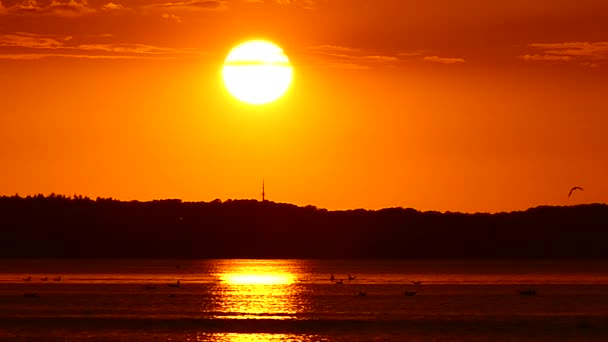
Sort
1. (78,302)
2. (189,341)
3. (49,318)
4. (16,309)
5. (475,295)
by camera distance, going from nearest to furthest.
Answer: (189,341) → (49,318) → (16,309) → (78,302) → (475,295)

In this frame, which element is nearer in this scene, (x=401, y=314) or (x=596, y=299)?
(x=401, y=314)

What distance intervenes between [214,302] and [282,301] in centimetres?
558

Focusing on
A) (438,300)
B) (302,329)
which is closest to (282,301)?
(438,300)

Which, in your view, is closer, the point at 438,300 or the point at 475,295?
the point at 438,300

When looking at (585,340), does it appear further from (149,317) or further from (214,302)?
(214,302)

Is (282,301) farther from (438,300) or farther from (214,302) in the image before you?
(438,300)

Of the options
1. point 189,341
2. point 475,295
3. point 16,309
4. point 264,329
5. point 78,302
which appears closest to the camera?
point 189,341

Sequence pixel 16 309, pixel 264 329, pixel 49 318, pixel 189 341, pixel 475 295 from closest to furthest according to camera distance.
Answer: pixel 189 341, pixel 264 329, pixel 49 318, pixel 16 309, pixel 475 295

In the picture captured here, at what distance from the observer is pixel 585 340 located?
70.4m

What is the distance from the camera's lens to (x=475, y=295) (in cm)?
11588

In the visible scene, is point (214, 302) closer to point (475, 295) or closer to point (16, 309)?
point (16, 309)

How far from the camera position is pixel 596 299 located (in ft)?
359

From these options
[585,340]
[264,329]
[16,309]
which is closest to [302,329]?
[264,329]

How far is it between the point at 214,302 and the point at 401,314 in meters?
19.9
